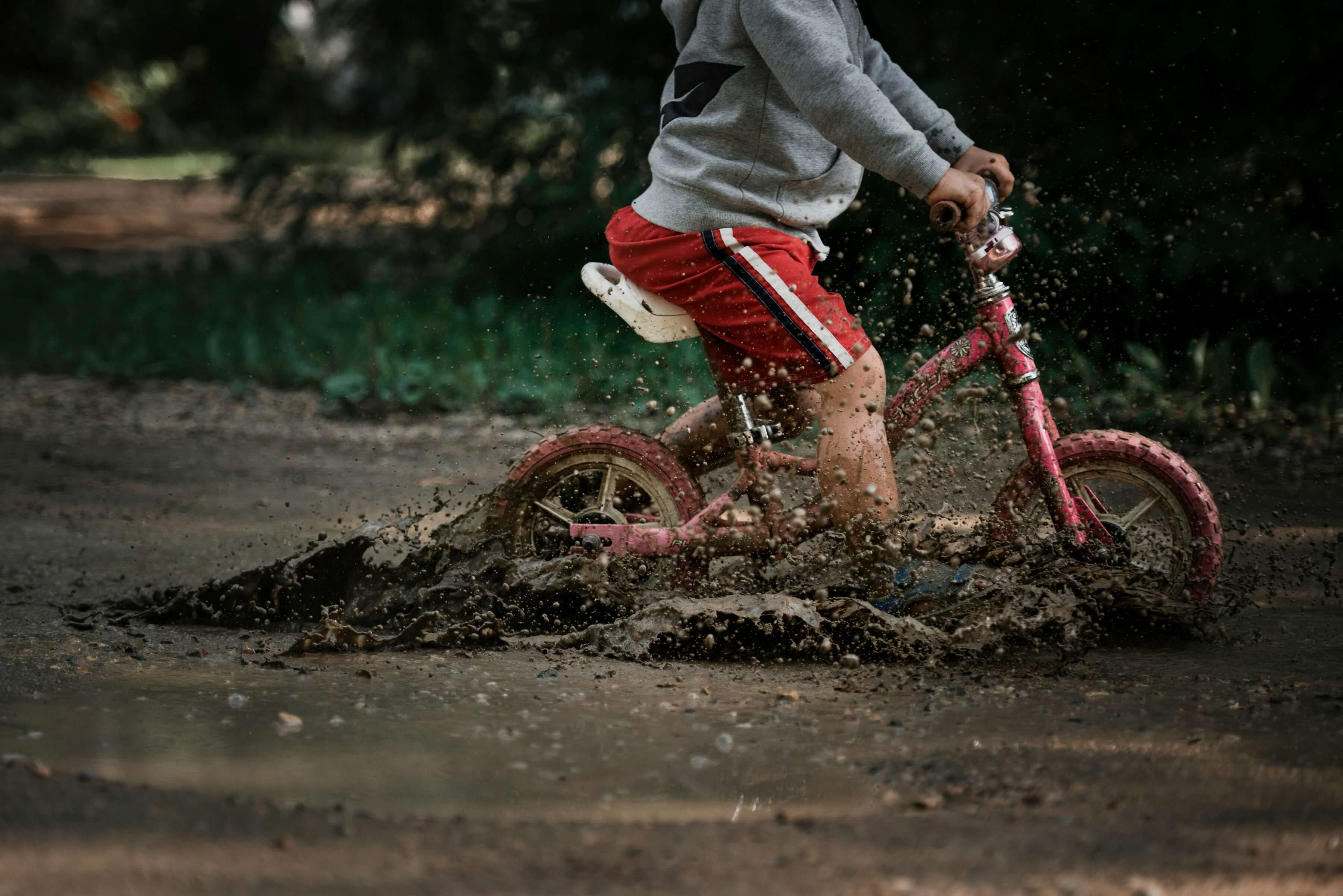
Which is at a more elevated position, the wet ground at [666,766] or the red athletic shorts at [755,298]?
the red athletic shorts at [755,298]

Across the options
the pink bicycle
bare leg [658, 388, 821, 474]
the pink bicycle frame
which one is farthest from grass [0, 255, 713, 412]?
the pink bicycle frame

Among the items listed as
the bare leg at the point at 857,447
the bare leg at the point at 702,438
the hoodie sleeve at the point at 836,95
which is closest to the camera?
the hoodie sleeve at the point at 836,95

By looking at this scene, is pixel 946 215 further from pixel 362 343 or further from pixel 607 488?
pixel 362 343

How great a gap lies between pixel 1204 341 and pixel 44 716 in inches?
212

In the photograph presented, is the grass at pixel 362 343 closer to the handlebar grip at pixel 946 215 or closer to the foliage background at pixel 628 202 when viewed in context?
the foliage background at pixel 628 202

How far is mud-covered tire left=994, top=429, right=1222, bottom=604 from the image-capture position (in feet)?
11.6

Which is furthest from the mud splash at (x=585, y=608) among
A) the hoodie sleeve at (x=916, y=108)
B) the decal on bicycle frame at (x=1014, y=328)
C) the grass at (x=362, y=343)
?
the grass at (x=362, y=343)

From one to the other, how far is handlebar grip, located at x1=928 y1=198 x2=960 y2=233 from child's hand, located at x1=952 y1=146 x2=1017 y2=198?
265 mm

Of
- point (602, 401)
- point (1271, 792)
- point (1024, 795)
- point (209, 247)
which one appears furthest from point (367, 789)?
point (209, 247)

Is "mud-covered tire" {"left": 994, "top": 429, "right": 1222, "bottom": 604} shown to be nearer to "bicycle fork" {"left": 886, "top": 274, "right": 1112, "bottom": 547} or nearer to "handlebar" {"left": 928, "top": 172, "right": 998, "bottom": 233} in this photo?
"bicycle fork" {"left": 886, "top": 274, "right": 1112, "bottom": 547}

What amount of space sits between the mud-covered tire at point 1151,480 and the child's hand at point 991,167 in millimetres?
668

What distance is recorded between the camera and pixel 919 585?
3592mm

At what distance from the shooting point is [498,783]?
8.55 feet

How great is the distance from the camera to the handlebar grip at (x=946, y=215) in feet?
10.6
